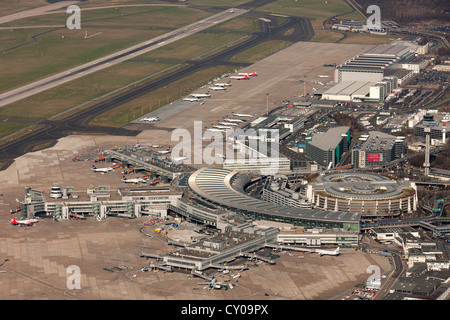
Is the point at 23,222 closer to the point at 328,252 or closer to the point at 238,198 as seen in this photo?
the point at 238,198

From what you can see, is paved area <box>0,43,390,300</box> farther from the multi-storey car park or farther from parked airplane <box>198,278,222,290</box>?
the multi-storey car park

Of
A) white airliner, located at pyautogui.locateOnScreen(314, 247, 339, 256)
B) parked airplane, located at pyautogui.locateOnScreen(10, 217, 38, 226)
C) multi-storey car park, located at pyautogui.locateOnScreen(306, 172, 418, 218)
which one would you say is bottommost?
white airliner, located at pyautogui.locateOnScreen(314, 247, 339, 256)

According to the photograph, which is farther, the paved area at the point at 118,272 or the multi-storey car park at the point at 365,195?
the multi-storey car park at the point at 365,195

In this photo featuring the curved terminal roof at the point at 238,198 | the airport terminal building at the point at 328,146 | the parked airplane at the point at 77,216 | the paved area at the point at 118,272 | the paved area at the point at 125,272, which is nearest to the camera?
the paved area at the point at 125,272

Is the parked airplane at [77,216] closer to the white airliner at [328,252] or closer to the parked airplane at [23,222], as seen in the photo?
the parked airplane at [23,222]

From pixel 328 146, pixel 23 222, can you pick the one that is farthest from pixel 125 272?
pixel 328 146

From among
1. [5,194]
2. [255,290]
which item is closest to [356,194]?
[255,290]

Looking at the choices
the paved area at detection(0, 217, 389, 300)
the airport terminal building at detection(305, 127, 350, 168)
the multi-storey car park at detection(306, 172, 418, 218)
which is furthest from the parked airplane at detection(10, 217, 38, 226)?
the airport terminal building at detection(305, 127, 350, 168)

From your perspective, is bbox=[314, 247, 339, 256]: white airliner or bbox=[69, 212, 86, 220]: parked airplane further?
bbox=[69, 212, 86, 220]: parked airplane

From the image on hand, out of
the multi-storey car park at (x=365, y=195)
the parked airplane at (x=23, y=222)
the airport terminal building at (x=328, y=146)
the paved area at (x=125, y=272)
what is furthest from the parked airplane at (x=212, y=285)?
the airport terminal building at (x=328, y=146)

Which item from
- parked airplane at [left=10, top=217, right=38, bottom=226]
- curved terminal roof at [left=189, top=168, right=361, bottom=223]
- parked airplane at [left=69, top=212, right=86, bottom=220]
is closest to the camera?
curved terminal roof at [left=189, top=168, right=361, bottom=223]
